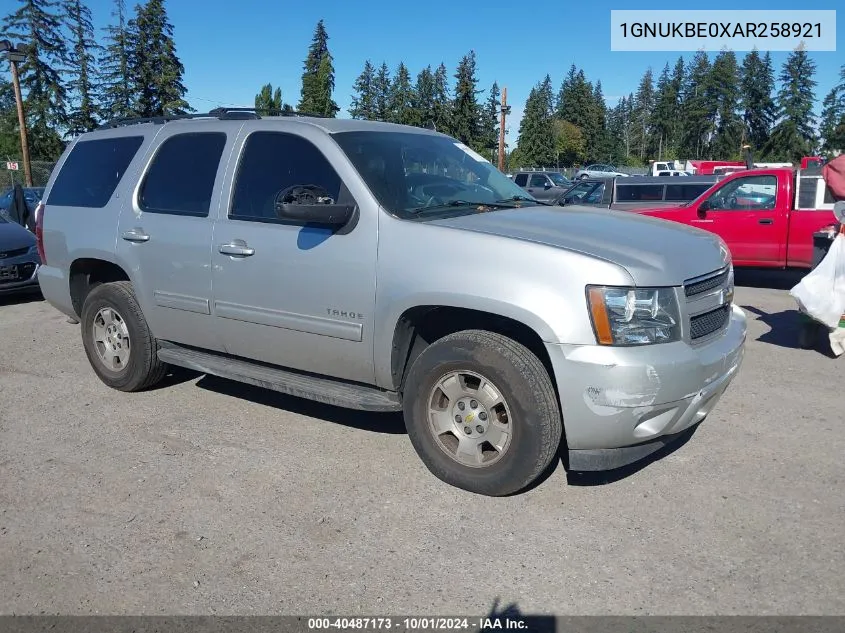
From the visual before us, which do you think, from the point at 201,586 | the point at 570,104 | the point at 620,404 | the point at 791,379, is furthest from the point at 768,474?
the point at 570,104

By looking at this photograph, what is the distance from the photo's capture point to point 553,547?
10.8ft

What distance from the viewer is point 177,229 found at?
4750 millimetres

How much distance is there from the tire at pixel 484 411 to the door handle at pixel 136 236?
2296 millimetres

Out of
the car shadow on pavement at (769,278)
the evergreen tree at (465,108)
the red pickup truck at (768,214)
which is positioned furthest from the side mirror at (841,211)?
the evergreen tree at (465,108)

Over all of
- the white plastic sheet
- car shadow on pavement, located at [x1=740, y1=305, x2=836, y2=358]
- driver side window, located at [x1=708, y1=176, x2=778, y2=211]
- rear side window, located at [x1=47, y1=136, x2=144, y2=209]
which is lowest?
car shadow on pavement, located at [x1=740, y1=305, x2=836, y2=358]

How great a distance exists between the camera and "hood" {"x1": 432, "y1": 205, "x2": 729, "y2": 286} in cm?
340

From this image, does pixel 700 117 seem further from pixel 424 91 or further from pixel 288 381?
pixel 288 381

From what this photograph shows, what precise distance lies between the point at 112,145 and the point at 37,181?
32.2 m

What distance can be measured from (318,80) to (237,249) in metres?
65.2

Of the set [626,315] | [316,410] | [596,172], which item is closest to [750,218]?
[316,410]

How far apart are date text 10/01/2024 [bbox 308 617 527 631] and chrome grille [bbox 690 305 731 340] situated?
1.66m

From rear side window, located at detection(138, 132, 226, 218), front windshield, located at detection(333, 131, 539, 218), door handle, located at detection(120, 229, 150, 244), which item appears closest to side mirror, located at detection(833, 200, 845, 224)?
front windshield, located at detection(333, 131, 539, 218)

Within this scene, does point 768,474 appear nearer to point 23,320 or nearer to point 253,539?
point 253,539

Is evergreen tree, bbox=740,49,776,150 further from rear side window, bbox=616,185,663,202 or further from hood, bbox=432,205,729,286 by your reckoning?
hood, bbox=432,205,729,286
